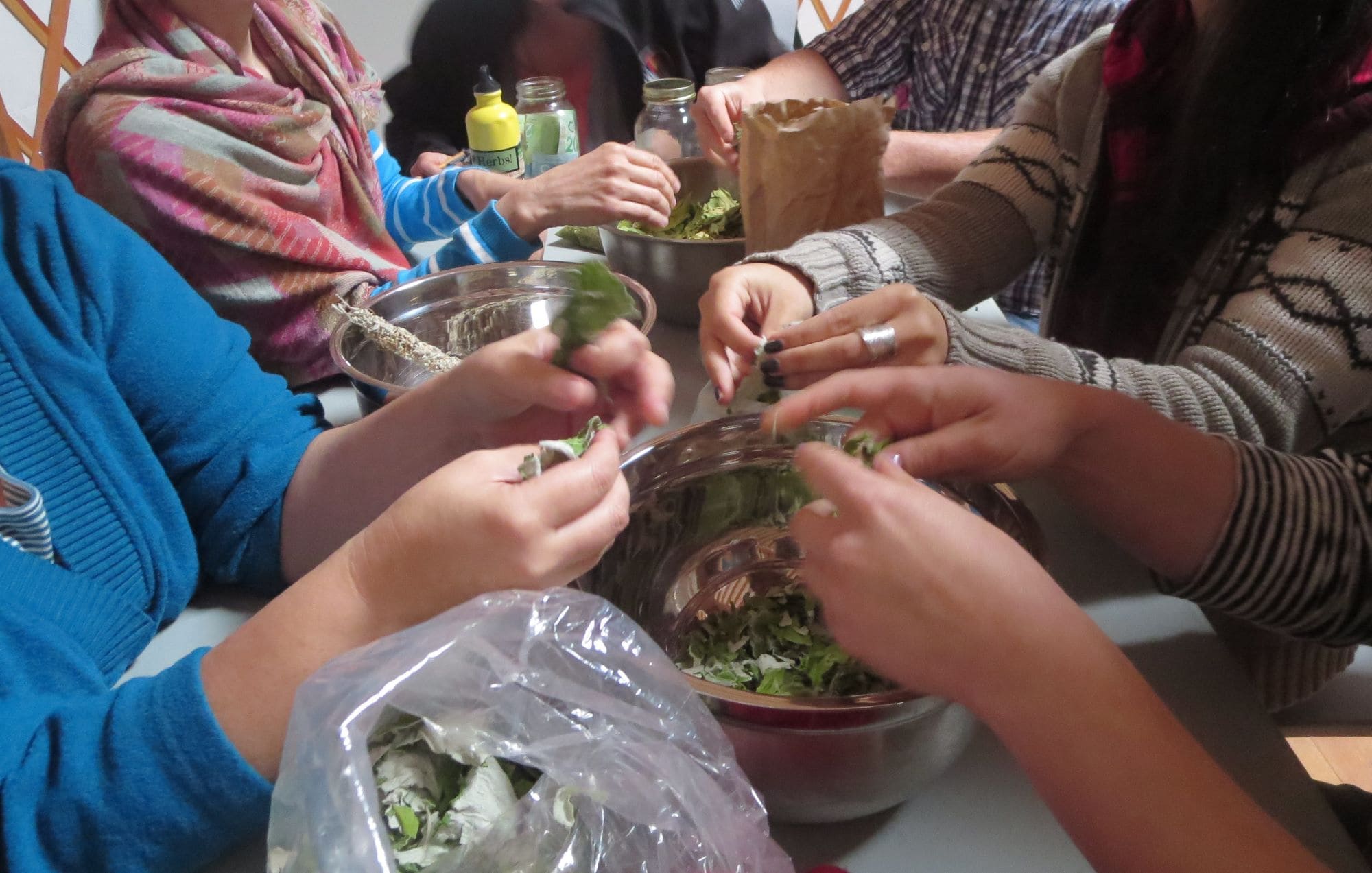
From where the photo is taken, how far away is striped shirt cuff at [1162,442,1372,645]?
549 mm

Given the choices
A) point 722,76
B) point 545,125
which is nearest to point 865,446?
point 545,125

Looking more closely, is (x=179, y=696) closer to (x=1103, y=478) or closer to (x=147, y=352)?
(x=147, y=352)

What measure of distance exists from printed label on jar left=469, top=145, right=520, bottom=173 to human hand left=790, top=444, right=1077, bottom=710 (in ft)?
3.58

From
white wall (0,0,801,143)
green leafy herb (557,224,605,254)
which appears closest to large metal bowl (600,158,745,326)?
green leafy herb (557,224,605,254)

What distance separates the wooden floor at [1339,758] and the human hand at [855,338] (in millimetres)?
1091

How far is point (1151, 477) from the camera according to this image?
23.0 inches

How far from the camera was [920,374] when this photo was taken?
1.97ft

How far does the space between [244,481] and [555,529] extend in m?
0.36

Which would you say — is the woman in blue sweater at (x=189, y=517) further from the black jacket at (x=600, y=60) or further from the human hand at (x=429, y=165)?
the black jacket at (x=600, y=60)

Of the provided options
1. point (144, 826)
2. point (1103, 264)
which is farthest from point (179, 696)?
point (1103, 264)

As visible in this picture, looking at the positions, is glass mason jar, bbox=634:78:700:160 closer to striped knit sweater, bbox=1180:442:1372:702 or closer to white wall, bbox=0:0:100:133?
striped knit sweater, bbox=1180:442:1372:702

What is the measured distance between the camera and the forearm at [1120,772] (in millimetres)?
383

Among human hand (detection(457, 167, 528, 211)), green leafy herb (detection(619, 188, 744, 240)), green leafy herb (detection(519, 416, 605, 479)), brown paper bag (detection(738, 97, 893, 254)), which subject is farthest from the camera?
human hand (detection(457, 167, 528, 211))

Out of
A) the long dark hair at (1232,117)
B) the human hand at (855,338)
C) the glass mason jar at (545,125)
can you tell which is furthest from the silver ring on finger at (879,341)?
the glass mason jar at (545,125)
